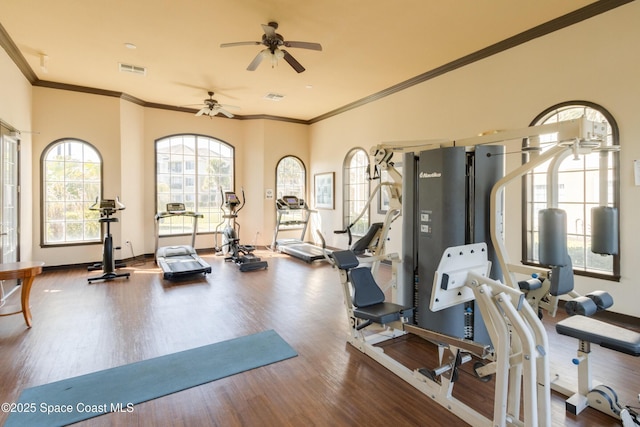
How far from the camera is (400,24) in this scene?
4195mm

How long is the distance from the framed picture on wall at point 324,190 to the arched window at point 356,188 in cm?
48

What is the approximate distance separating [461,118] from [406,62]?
4.08ft

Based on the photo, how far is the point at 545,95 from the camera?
13.9 ft

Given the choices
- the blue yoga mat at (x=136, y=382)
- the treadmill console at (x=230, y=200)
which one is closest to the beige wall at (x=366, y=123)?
the treadmill console at (x=230, y=200)

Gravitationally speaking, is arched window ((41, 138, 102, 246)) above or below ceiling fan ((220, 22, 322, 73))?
→ below

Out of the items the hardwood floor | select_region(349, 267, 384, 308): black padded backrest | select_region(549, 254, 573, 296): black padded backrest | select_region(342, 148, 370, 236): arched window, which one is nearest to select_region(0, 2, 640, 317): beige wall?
select_region(342, 148, 370, 236): arched window

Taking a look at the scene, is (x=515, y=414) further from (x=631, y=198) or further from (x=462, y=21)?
(x=462, y=21)

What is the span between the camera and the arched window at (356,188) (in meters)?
7.66

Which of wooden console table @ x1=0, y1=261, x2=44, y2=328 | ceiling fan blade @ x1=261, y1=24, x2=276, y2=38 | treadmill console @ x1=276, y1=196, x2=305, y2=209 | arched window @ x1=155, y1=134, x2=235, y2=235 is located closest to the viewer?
wooden console table @ x1=0, y1=261, x2=44, y2=328

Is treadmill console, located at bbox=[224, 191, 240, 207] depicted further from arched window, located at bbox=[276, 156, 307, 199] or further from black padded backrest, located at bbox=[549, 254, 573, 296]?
black padded backrest, located at bbox=[549, 254, 573, 296]

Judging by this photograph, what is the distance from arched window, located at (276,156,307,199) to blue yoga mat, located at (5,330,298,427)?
6247 millimetres

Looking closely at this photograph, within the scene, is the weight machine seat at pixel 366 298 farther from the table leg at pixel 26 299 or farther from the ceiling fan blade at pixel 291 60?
the table leg at pixel 26 299

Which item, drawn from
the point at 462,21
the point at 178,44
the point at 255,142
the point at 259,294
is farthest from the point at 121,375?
the point at 255,142

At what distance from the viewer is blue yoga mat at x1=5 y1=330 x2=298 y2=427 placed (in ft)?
7.58
